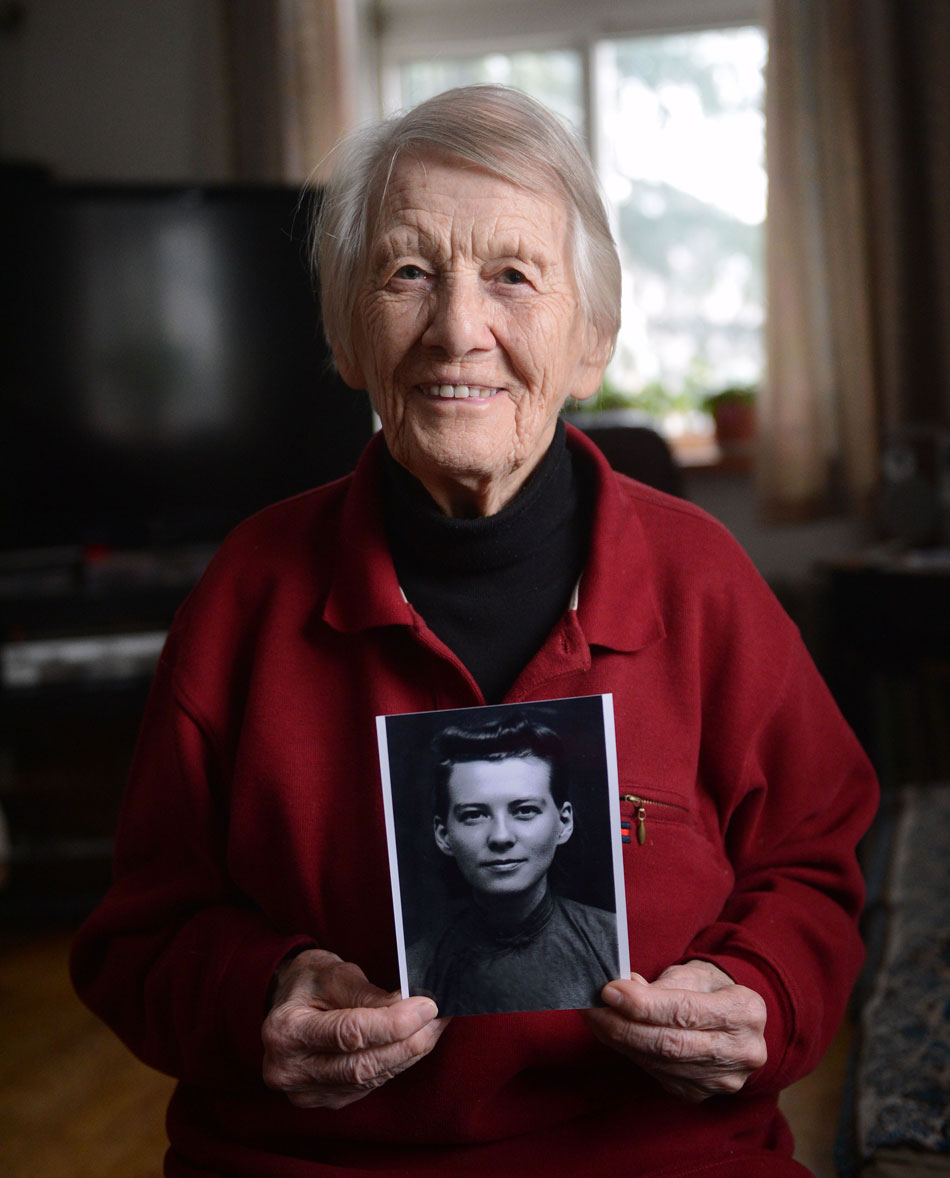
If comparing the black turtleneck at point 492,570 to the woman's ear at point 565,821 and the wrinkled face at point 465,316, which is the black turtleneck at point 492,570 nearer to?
the wrinkled face at point 465,316

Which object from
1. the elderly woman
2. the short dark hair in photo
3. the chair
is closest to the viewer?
the short dark hair in photo

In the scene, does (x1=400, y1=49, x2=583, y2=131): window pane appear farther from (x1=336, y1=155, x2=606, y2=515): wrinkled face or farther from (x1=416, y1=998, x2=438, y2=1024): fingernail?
(x1=416, y1=998, x2=438, y2=1024): fingernail

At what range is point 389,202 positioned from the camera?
35.8 inches

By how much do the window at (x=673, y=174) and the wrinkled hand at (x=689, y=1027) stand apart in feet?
8.93

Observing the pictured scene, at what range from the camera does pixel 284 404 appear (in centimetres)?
289

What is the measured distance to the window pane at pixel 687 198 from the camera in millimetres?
3283

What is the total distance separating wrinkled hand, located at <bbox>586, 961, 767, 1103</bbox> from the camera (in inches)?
30.7

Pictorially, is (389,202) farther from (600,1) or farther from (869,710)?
(600,1)

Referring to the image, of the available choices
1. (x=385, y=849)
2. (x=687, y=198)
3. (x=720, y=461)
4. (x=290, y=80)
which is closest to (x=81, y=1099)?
(x=385, y=849)

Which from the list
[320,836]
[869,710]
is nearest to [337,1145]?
[320,836]

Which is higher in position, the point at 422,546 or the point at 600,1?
the point at 600,1

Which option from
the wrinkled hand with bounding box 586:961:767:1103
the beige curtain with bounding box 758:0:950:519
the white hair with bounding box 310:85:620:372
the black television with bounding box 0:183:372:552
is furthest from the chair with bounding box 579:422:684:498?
the beige curtain with bounding box 758:0:950:519

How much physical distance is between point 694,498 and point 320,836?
2615mm

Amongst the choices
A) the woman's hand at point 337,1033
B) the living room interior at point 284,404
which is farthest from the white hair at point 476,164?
the living room interior at point 284,404
